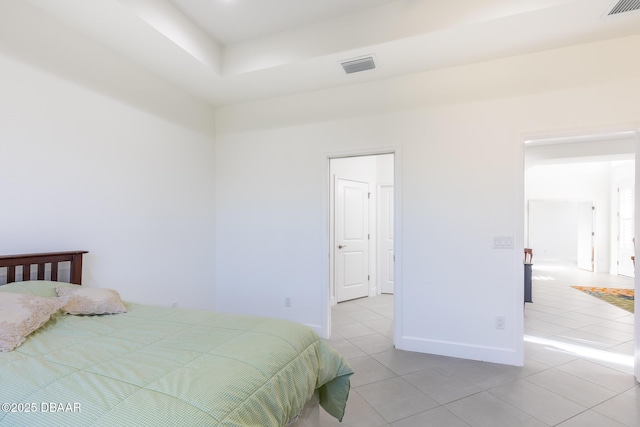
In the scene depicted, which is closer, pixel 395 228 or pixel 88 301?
pixel 88 301

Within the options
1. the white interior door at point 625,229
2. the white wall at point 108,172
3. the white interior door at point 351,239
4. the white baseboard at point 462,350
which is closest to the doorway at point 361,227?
the white interior door at point 351,239

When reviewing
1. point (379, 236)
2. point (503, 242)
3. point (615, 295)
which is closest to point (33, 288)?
point (503, 242)

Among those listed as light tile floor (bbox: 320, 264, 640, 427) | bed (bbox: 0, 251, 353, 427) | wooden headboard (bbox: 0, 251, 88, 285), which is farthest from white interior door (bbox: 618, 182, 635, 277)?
wooden headboard (bbox: 0, 251, 88, 285)

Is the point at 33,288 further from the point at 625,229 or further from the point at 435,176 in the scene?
the point at 625,229

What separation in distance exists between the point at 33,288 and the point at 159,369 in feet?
4.35

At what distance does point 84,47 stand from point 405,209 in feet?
10.2

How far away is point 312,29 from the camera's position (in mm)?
2750

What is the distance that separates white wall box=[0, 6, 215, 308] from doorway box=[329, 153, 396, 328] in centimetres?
193

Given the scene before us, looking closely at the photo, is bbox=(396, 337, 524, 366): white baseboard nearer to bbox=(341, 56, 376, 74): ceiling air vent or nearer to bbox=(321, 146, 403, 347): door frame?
bbox=(321, 146, 403, 347): door frame

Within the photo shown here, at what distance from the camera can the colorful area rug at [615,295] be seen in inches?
189

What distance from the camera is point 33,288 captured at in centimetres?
188

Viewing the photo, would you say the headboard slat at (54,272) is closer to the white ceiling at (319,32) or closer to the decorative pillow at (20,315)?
the decorative pillow at (20,315)

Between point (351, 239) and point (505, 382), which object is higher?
point (351, 239)

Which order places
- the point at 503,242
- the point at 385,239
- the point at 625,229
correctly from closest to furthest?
the point at 503,242 < the point at 385,239 < the point at 625,229
